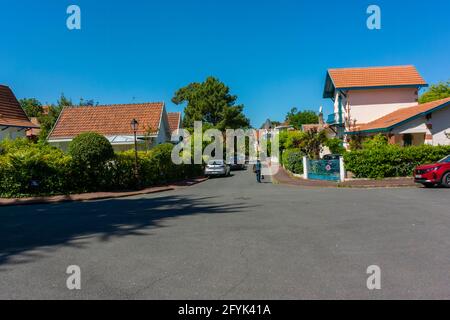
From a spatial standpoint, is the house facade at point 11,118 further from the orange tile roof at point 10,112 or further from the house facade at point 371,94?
the house facade at point 371,94

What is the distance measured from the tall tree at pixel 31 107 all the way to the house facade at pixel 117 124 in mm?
29024

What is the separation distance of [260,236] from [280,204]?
4.62 m

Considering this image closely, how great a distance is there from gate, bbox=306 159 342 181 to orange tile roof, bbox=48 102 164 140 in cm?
1351

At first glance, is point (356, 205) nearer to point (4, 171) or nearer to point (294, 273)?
point (294, 273)

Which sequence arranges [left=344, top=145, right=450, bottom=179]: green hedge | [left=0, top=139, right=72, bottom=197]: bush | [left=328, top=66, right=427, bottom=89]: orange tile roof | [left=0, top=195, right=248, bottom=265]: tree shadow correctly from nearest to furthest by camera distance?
1. [left=0, top=195, right=248, bottom=265]: tree shadow
2. [left=0, top=139, right=72, bottom=197]: bush
3. [left=344, top=145, right=450, bottom=179]: green hedge
4. [left=328, top=66, right=427, bottom=89]: orange tile roof

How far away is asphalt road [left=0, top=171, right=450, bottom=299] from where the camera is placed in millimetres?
4152

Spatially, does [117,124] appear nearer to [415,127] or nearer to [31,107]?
[415,127]

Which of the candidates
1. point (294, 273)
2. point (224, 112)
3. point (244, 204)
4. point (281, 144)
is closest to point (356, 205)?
point (244, 204)

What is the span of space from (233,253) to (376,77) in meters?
30.1

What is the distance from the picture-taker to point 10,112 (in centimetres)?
3086

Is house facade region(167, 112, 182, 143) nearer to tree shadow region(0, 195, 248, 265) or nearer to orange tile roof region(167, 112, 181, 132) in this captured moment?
orange tile roof region(167, 112, 181, 132)

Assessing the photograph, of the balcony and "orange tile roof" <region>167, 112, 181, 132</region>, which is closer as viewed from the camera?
the balcony

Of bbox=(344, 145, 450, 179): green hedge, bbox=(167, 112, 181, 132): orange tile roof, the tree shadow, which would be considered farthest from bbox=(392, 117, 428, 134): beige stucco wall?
bbox=(167, 112, 181, 132): orange tile roof

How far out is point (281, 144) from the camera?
43125 mm
